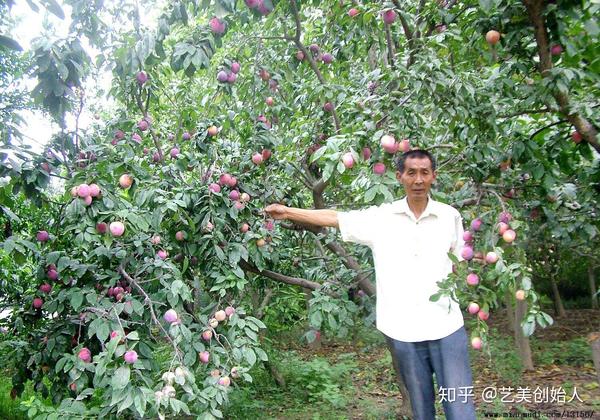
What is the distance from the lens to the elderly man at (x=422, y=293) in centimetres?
175

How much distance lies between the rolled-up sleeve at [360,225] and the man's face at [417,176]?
0.19 m

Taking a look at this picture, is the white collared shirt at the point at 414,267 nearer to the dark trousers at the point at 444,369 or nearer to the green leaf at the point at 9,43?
the dark trousers at the point at 444,369

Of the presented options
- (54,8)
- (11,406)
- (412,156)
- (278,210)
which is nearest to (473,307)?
(412,156)

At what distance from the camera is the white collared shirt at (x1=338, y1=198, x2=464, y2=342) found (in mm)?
1746

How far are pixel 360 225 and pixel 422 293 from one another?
36 centimetres

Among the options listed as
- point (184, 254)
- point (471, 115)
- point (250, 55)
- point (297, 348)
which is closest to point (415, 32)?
point (471, 115)

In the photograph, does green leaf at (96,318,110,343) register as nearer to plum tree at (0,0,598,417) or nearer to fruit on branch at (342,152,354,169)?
plum tree at (0,0,598,417)

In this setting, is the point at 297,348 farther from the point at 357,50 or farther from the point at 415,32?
the point at 415,32

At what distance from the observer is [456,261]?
166 centimetres

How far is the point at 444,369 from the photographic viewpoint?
5.76ft

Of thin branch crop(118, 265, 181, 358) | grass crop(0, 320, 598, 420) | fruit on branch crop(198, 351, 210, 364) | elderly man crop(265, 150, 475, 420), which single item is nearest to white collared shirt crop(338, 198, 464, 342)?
elderly man crop(265, 150, 475, 420)

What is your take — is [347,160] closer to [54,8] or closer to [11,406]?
[54,8]

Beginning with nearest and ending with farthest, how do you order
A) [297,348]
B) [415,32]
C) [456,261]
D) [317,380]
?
[456,261] < [415,32] < [317,380] < [297,348]

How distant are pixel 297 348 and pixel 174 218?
424cm
